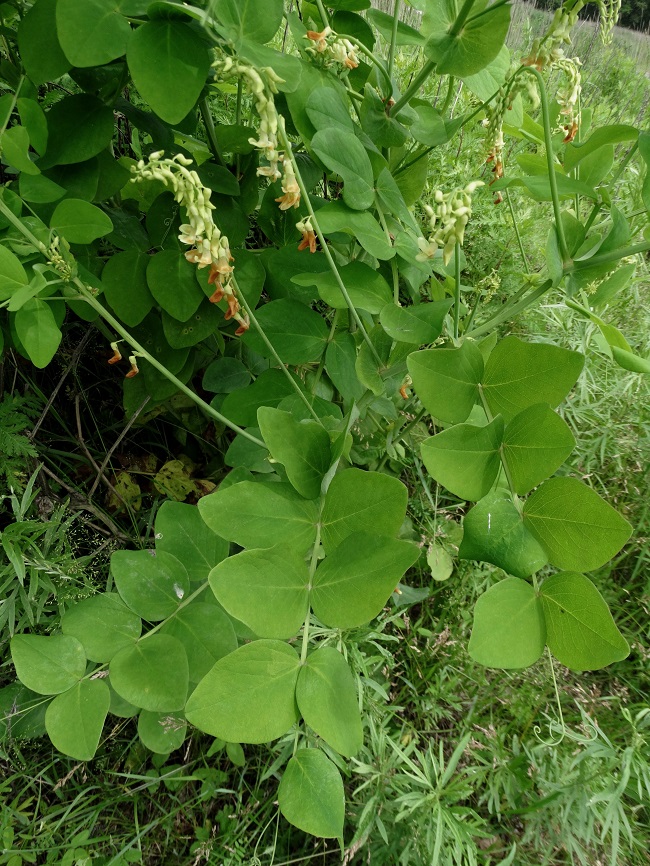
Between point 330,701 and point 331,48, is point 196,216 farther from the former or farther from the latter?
point 330,701

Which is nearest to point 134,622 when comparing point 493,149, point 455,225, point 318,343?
point 318,343

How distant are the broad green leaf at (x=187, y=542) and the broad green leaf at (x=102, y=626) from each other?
11 cm

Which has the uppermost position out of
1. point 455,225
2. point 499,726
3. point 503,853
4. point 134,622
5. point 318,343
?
point 455,225

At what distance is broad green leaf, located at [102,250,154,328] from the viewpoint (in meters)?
0.95

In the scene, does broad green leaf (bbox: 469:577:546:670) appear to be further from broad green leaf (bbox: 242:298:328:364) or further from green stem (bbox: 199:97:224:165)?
green stem (bbox: 199:97:224:165)

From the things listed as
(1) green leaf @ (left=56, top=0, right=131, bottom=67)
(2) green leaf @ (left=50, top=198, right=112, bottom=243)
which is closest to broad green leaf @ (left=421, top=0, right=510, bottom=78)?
(1) green leaf @ (left=56, top=0, right=131, bottom=67)

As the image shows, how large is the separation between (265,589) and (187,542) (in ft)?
1.01

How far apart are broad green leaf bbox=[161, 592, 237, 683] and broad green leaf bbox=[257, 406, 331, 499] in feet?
0.71

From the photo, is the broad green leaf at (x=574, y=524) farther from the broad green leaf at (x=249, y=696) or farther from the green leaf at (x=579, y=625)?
the broad green leaf at (x=249, y=696)

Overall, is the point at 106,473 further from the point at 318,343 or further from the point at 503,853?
the point at 503,853

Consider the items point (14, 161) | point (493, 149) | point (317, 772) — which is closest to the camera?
point (317, 772)

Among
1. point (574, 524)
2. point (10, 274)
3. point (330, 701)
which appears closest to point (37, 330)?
point (10, 274)

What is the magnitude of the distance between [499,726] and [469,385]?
973 mm

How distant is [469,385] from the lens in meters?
0.72
